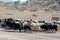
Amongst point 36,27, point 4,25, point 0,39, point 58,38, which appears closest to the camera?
point 0,39

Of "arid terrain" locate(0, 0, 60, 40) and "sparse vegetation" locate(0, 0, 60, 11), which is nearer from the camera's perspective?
"arid terrain" locate(0, 0, 60, 40)

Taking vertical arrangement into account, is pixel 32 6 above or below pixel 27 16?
below

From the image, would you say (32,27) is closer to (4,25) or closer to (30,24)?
(30,24)

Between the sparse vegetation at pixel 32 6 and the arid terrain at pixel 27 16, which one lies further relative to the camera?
the sparse vegetation at pixel 32 6

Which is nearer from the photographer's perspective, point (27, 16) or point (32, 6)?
point (27, 16)

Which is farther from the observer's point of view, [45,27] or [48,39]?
[45,27]

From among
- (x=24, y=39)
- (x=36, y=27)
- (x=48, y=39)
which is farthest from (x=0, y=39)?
(x=36, y=27)

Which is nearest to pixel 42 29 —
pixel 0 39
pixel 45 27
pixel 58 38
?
pixel 45 27

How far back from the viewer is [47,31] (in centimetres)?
3158

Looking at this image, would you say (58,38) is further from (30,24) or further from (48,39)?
(30,24)

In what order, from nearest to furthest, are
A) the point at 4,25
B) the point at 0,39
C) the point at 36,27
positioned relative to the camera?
the point at 0,39, the point at 36,27, the point at 4,25

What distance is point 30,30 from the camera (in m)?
31.7

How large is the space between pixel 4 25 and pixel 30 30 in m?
7.33

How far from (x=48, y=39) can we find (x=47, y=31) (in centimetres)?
701
